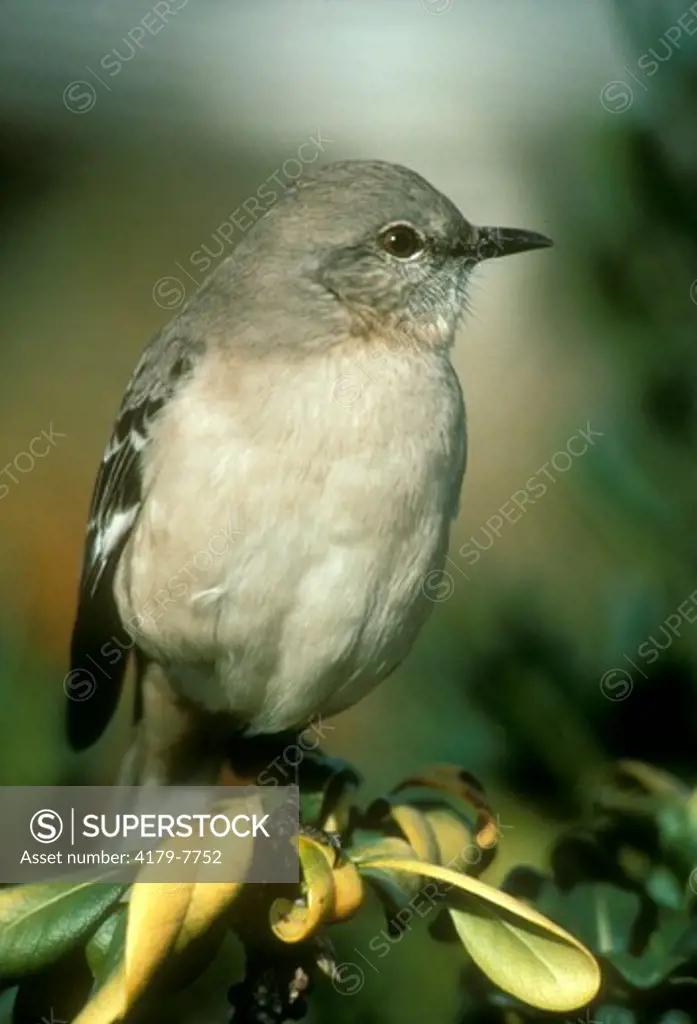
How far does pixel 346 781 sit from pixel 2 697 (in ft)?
1.50

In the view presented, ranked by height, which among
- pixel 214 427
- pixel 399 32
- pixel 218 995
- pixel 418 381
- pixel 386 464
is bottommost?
pixel 218 995

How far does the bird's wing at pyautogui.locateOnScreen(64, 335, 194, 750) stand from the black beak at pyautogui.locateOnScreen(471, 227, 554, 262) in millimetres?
400

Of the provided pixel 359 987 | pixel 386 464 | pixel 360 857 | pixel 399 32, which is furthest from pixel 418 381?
pixel 359 987

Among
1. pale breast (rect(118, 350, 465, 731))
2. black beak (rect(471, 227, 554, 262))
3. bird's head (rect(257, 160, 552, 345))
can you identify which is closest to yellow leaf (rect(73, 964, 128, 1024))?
pale breast (rect(118, 350, 465, 731))

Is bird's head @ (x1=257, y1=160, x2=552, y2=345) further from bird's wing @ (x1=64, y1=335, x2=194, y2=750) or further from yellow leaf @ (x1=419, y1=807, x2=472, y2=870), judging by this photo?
yellow leaf @ (x1=419, y1=807, x2=472, y2=870)

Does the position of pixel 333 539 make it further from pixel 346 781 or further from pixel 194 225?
pixel 194 225

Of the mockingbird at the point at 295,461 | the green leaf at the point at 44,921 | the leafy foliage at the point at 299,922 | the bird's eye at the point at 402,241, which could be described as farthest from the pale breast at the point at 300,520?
the green leaf at the point at 44,921

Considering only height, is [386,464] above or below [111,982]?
above

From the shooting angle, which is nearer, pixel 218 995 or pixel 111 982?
pixel 111 982

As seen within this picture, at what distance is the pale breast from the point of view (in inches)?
59.9

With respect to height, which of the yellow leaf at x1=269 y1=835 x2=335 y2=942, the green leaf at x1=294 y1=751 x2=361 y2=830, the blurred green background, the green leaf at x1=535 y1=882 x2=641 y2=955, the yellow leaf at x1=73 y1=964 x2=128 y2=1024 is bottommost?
the yellow leaf at x1=73 y1=964 x2=128 y2=1024

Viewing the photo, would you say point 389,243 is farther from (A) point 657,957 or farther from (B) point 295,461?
(A) point 657,957

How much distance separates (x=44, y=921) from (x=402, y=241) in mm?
929

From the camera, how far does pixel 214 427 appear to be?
154 centimetres
